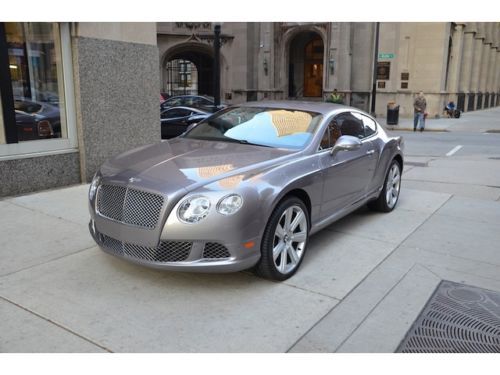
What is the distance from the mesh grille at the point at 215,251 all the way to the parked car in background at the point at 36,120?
4583 mm

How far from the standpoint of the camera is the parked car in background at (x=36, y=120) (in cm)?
710

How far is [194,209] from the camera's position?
3.76 m

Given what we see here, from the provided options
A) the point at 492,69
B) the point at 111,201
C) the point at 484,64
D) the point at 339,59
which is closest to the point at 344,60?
the point at 339,59

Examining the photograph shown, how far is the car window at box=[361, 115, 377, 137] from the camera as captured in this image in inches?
245

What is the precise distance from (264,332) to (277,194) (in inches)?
45.7

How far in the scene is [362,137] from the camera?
5.98 metres

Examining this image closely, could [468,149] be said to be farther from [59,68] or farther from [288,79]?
[288,79]

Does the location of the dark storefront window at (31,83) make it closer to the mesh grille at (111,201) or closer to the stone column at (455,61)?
the mesh grille at (111,201)

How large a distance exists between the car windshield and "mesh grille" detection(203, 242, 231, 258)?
146 cm

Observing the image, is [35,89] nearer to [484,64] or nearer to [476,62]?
[476,62]

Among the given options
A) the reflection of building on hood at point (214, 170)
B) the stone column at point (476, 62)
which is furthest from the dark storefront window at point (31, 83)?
the stone column at point (476, 62)

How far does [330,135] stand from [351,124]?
2.54ft

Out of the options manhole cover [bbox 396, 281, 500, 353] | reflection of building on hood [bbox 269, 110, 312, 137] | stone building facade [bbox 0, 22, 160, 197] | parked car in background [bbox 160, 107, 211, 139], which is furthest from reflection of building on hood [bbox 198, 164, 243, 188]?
parked car in background [bbox 160, 107, 211, 139]

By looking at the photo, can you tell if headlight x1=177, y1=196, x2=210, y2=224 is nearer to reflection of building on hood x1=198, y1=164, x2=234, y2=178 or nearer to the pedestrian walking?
reflection of building on hood x1=198, y1=164, x2=234, y2=178
